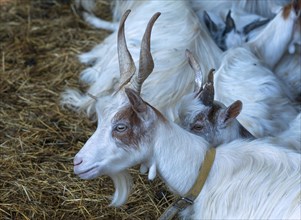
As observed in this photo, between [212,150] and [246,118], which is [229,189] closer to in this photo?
[212,150]

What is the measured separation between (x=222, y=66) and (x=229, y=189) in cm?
163

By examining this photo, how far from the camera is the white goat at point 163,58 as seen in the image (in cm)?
487

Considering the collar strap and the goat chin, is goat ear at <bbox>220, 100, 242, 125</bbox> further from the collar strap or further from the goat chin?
the goat chin

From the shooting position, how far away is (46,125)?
4.99 meters

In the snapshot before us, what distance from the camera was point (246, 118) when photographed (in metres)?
4.54

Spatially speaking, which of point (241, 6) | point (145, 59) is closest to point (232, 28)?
point (241, 6)

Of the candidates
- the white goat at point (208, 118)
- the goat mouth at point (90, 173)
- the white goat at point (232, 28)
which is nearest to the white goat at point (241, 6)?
the white goat at point (232, 28)

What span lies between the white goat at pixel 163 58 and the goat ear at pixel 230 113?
926 mm

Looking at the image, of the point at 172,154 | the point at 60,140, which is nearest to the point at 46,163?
the point at 60,140

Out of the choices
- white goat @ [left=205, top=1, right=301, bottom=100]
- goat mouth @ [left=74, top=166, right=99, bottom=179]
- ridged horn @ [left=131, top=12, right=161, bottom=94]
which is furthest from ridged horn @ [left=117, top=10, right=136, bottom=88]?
white goat @ [left=205, top=1, right=301, bottom=100]

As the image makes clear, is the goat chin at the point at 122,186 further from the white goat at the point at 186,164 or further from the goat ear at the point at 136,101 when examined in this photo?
the goat ear at the point at 136,101

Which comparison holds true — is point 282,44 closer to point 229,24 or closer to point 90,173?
point 229,24

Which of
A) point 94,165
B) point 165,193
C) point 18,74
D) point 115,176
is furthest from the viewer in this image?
point 18,74

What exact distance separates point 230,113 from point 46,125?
165 cm
